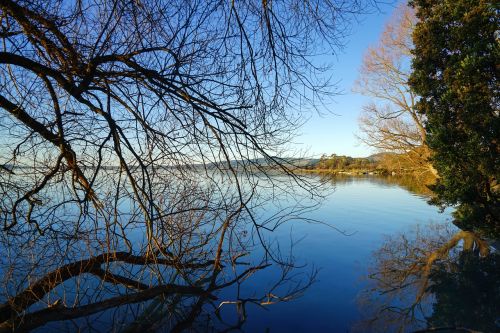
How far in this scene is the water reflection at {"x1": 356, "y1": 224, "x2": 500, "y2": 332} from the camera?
4.42 meters

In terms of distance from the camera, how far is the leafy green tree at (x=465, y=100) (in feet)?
20.9

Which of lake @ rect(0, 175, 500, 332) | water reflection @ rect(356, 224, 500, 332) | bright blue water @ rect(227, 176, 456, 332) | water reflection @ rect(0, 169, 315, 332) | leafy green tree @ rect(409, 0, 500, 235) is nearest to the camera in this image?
water reflection @ rect(0, 169, 315, 332)

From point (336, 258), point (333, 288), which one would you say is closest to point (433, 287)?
point (333, 288)

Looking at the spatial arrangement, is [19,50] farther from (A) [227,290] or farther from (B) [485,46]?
(B) [485,46]

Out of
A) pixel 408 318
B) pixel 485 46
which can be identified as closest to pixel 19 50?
pixel 408 318

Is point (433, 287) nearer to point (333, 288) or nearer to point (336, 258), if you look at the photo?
point (333, 288)

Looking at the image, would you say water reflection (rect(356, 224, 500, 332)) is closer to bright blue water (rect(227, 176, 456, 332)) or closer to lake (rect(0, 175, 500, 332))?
lake (rect(0, 175, 500, 332))

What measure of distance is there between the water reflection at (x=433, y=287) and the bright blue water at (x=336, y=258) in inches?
13.0

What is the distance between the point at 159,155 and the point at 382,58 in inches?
592

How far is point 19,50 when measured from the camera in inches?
119

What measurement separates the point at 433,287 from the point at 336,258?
2355 mm

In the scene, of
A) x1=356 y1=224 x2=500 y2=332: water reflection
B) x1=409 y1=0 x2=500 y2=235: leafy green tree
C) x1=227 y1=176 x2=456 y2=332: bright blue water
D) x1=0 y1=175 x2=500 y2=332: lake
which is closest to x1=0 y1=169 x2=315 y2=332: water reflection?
x1=0 y1=175 x2=500 y2=332: lake

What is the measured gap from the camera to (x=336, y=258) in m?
7.67

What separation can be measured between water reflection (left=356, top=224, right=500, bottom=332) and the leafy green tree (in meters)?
1.06
